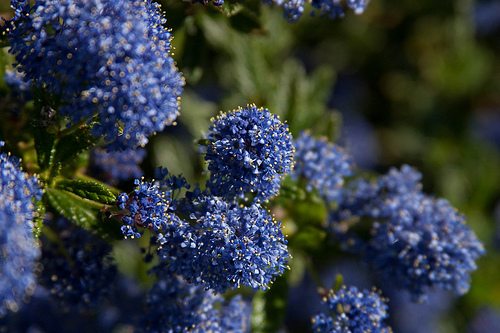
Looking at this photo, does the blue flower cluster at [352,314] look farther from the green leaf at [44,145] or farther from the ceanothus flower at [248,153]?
the green leaf at [44,145]

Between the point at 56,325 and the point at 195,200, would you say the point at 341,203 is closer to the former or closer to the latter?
the point at 195,200

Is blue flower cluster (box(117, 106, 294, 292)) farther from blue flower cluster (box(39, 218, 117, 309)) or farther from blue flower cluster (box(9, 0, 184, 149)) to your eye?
blue flower cluster (box(39, 218, 117, 309))

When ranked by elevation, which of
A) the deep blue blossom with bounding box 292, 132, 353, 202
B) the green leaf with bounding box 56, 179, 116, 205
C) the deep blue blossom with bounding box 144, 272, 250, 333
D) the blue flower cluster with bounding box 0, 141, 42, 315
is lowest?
the blue flower cluster with bounding box 0, 141, 42, 315

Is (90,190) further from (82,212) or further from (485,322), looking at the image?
(485,322)

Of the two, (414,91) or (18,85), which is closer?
(18,85)

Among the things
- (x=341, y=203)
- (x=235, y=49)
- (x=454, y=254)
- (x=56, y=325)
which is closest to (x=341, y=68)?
(x=235, y=49)

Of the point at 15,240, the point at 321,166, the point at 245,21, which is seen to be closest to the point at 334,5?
the point at 245,21

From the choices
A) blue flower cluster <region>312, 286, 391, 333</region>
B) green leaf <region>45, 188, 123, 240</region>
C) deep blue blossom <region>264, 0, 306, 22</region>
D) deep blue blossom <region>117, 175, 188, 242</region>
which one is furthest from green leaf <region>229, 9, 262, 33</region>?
blue flower cluster <region>312, 286, 391, 333</region>
